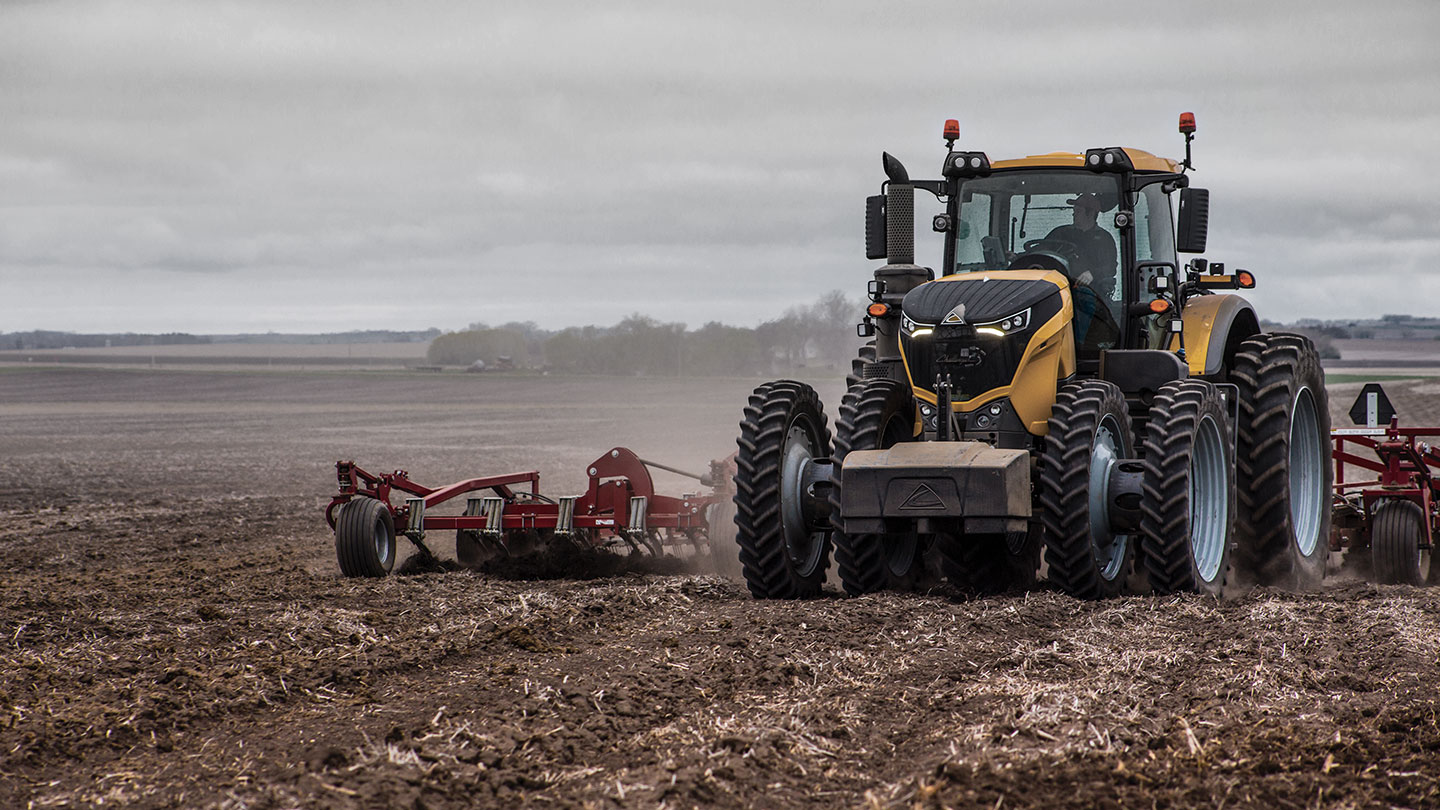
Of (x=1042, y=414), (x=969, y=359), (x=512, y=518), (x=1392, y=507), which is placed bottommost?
(x=512, y=518)

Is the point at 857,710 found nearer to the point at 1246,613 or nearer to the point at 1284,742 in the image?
the point at 1284,742

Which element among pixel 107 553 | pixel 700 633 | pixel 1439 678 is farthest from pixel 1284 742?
pixel 107 553

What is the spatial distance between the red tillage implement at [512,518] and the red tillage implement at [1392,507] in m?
5.36

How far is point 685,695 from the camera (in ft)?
20.8

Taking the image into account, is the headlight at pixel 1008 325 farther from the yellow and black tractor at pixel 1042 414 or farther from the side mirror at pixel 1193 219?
the side mirror at pixel 1193 219

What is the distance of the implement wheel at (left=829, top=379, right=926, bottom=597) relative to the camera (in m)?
8.82

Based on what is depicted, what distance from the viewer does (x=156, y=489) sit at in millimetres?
21297

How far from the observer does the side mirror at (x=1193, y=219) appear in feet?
32.3

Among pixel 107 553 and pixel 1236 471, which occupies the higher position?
pixel 1236 471

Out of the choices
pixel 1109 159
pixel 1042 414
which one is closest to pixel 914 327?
pixel 1042 414

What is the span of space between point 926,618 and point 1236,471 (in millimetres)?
3383

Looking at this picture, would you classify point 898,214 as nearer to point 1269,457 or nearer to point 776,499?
point 776,499

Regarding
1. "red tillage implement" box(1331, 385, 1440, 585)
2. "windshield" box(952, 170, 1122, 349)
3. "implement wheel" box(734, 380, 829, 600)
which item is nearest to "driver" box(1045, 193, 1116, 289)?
"windshield" box(952, 170, 1122, 349)

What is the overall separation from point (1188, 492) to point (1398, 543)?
3911 mm
